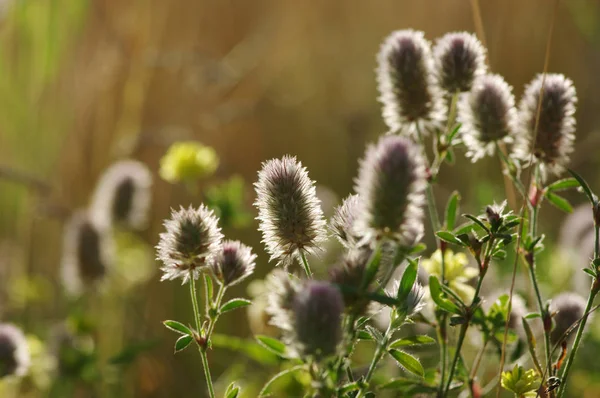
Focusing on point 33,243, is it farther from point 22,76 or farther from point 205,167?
point 205,167

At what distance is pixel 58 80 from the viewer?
2.89 metres

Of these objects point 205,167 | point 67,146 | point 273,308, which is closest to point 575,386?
point 205,167

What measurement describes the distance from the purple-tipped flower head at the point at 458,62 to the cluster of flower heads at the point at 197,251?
16.6 inches

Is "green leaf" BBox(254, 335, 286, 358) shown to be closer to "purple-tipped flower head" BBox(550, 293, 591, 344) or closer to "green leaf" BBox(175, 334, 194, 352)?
"green leaf" BBox(175, 334, 194, 352)

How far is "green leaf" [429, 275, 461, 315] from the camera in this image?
1.00 meters

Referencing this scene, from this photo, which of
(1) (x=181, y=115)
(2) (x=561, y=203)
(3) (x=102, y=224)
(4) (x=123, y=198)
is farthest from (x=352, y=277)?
(1) (x=181, y=115)

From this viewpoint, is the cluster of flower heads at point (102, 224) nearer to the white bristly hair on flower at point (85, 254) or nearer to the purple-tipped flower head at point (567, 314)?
the white bristly hair on flower at point (85, 254)

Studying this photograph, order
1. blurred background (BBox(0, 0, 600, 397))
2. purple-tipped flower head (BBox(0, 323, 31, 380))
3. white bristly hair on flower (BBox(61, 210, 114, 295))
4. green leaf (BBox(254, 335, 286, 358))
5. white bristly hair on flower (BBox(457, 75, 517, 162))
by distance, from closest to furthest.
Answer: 1. green leaf (BBox(254, 335, 286, 358))
2. white bristly hair on flower (BBox(457, 75, 517, 162))
3. purple-tipped flower head (BBox(0, 323, 31, 380))
4. white bristly hair on flower (BBox(61, 210, 114, 295))
5. blurred background (BBox(0, 0, 600, 397))

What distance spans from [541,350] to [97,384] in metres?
1.05

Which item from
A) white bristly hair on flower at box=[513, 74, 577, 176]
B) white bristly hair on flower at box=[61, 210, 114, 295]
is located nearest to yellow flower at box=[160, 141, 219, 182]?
white bristly hair on flower at box=[61, 210, 114, 295]

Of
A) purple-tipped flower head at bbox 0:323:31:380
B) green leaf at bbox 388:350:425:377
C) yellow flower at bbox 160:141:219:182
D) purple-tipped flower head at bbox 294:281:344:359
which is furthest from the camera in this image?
yellow flower at bbox 160:141:219:182

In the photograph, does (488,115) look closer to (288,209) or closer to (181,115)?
(288,209)

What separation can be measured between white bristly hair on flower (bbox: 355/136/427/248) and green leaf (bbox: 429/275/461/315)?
0.21 m

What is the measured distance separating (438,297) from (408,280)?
0.33ft
